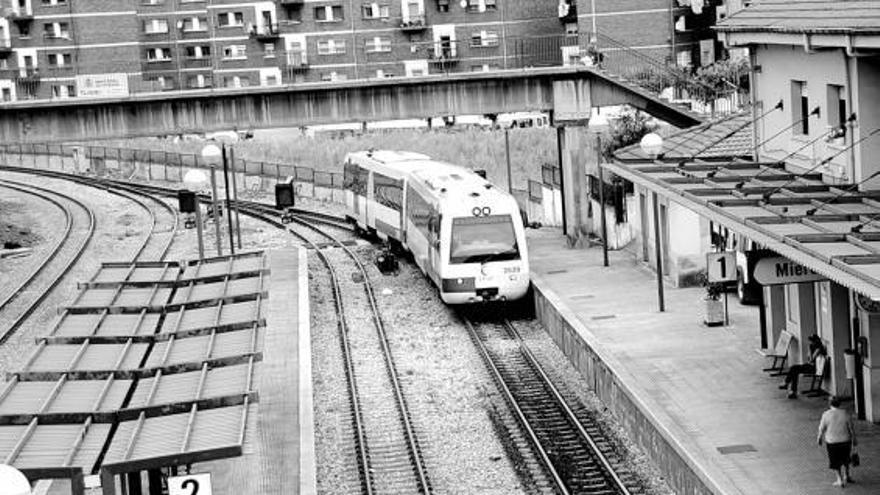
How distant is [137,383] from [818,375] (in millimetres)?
10894

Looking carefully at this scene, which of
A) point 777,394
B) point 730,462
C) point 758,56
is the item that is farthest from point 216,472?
point 758,56

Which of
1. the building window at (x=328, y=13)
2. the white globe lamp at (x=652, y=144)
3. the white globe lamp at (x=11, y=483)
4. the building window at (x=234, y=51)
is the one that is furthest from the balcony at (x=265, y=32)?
the white globe lamp at (x=11, y=483)

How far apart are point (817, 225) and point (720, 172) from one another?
6.13 meters

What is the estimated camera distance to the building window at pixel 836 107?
24062mm

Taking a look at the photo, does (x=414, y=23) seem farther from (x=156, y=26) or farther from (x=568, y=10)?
(x=156, y=26)

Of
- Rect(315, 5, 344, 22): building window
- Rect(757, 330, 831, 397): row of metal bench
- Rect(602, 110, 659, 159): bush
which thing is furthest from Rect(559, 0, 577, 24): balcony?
Rect(757, 330, 831, 397): row of metal bench

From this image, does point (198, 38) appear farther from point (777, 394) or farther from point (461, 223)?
point (777, 394)

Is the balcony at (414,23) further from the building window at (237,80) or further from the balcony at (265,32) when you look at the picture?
the building window at (237,80)

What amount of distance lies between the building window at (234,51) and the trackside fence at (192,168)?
12.6 metres

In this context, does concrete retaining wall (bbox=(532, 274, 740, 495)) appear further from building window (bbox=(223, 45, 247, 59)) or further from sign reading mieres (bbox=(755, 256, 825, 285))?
building window (bbox=(223, 45, 247, 59))

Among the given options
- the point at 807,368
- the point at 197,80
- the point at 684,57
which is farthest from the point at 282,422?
the point at 197,80

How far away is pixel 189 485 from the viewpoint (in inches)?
619

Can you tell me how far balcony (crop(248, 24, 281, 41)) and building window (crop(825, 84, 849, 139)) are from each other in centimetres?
6351

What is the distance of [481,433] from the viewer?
984 inches
